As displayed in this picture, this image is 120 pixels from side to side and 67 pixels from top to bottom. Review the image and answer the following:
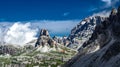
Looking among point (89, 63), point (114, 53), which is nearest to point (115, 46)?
point (114, 53)

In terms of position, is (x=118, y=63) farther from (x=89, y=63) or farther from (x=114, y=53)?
(x=89, y=63)

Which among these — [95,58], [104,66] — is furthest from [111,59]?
[95,58]

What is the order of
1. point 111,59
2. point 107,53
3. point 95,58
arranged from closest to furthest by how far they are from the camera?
1. point 111,59
2. point 107,53
3. point 95,58

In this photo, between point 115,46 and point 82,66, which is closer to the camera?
point 115,46

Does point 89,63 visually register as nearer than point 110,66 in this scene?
No

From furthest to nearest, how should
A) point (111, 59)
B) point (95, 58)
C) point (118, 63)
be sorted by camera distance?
point (95, 58), point (111, 59), point (118, 63)

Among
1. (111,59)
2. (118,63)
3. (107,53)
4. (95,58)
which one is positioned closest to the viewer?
(118,63)

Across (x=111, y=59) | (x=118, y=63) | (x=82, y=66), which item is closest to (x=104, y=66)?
(x=111, y=59)

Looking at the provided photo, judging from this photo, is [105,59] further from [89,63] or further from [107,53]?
[89,63]
